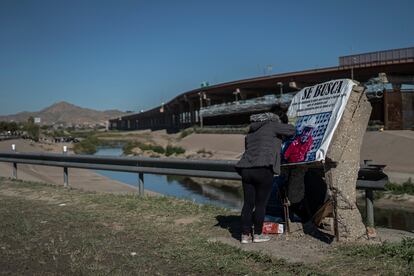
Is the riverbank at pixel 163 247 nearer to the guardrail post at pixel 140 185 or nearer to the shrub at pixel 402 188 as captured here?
the guardrail post at pixel 140 185

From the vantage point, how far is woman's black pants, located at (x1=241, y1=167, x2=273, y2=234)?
263 inches

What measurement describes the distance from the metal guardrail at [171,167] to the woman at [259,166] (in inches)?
55.3

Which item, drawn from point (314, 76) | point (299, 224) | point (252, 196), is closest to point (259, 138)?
point (252, 196)

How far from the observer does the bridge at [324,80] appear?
43.9 meters

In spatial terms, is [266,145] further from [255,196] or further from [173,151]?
[173,151]

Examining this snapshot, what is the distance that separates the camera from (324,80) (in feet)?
216

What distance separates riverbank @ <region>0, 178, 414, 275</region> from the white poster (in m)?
1.07

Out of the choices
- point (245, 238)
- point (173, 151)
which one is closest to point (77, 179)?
point (245, 238)

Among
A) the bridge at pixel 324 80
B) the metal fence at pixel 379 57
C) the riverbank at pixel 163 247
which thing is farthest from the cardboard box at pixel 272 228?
the metal fence at pixel 379 57

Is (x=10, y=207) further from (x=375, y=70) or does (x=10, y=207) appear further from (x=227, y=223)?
(x=375, y=70)

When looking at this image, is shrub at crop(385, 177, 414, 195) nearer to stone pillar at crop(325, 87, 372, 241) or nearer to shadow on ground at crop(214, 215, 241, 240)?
shadow on ground at crop(214, 215, 241, 240)

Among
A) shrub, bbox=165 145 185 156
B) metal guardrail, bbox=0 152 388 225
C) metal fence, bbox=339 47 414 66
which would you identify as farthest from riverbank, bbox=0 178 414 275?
metal fence, bbox=339 47 414 66

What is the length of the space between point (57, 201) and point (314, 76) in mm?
60977

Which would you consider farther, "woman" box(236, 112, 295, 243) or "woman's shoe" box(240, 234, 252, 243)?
"woman's shoe" box(240, 234, 252, 243)
